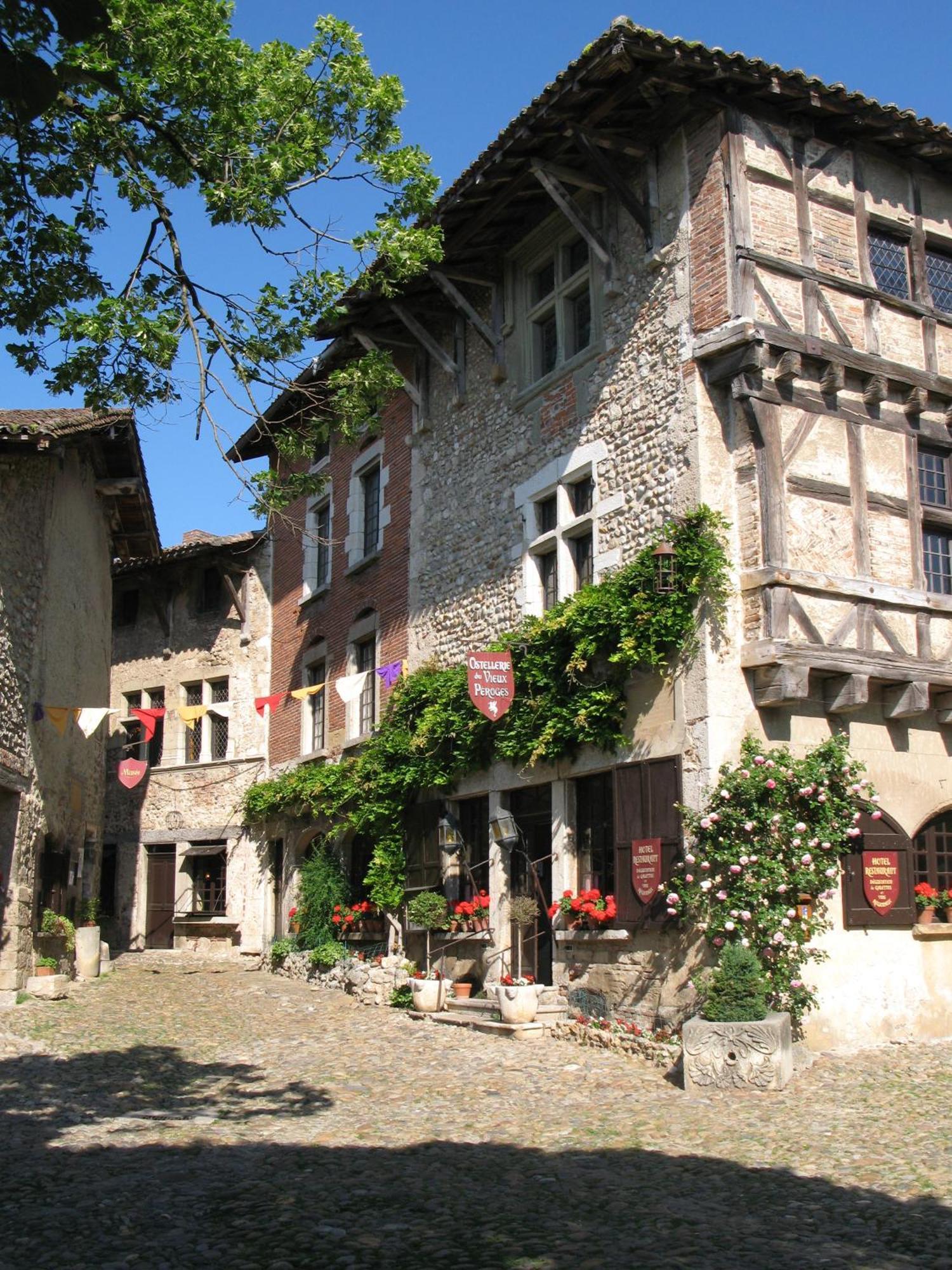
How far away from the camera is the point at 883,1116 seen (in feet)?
26.6

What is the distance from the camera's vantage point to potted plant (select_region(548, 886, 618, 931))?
37.7 feet

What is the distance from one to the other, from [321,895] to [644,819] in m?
7.64

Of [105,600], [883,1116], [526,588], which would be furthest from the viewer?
[105,600]

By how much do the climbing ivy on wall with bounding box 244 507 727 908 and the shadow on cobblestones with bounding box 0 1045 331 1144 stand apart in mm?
4496

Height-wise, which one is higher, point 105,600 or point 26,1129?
point 105,600

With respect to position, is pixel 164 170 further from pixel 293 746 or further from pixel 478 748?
pixel 293 746

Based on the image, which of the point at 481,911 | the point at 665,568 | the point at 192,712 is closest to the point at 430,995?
the point at 481,911

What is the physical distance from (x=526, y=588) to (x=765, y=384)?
12.8ft

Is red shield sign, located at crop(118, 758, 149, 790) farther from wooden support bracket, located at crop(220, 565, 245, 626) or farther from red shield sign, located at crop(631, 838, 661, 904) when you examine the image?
red shield sign, located at crop(631, 838, 661, 904)

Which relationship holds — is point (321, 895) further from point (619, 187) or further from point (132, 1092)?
point (619, 187)

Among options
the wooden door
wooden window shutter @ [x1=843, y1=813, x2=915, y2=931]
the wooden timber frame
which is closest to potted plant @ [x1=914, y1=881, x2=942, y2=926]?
wooden window shutter @ [x1=843, y1=813, x2=915, y2=931]

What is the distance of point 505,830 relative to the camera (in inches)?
525

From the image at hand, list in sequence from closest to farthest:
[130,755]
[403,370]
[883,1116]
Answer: [883,1116]
[403,370]
[130,755]

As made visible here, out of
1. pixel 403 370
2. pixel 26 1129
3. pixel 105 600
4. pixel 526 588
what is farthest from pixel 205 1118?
pixel 105 600
